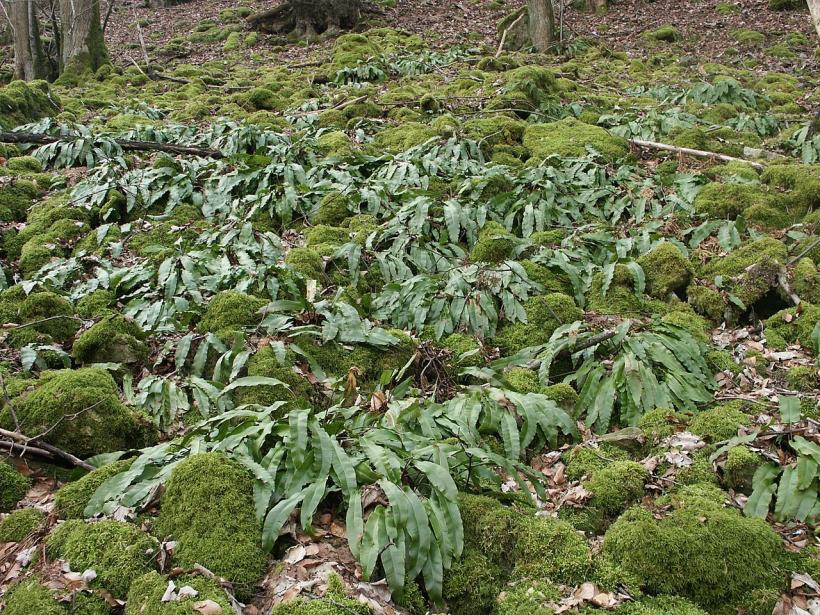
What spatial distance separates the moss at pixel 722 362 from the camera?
473cm

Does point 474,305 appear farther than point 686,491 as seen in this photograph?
Yes

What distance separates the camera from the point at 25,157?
857 centimetres

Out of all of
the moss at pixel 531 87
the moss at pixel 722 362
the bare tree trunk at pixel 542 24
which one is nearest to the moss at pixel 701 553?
the moss at pixel 722 362

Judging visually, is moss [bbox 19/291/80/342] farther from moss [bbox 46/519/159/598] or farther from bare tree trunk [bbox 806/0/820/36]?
bare tree trunk [bbox 806/0/820/36]

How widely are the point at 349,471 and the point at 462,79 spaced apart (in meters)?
10.5

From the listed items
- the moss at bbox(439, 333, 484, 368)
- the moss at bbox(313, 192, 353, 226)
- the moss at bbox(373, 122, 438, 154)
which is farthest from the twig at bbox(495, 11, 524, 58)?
the moss at bbox(439, 333, 484, 368)

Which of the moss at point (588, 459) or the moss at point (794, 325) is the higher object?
the moss at point (794, 325)

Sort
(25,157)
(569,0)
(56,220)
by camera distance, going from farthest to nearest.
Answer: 1. (569,0)
2. (25,157)
3. (56,220)

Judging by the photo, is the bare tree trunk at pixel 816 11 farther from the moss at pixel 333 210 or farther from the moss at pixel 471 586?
the moss at pixel 471 586

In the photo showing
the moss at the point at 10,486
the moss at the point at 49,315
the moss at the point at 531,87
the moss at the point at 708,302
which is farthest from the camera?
the moss at the point at 531,87

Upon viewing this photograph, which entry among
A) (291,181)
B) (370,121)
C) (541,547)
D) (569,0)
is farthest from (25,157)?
(569,0)

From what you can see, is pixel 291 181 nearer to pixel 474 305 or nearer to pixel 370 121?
pixel 370 121

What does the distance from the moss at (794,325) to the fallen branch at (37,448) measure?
5169 mm

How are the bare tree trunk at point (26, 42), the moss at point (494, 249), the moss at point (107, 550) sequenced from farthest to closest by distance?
the bare tree trunk at point (26, 42) → the moss at point (494, 249) → the moss at point (107, 550)
